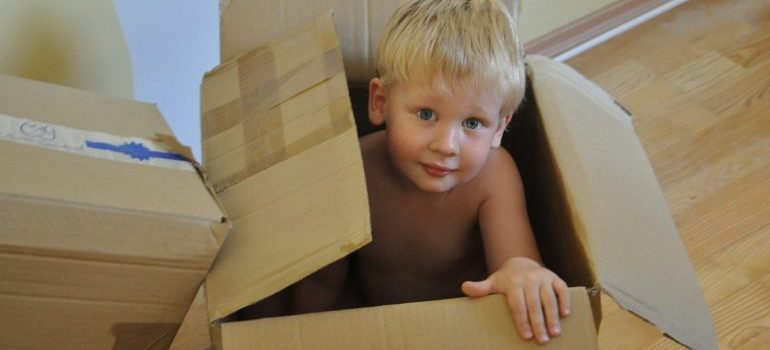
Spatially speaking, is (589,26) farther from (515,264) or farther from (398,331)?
(398,331)

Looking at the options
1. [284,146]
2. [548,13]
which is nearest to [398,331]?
[284,146]

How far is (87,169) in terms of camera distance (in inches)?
24.3

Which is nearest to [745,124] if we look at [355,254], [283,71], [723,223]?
[723,223]

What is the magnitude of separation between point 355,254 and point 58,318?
0.41 metres

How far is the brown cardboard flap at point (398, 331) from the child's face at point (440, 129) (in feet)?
0.71

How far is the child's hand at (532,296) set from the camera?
0.60 m

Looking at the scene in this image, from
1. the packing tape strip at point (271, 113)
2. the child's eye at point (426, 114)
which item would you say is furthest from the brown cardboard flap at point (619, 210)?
the packing tape strip at point (271, 113)

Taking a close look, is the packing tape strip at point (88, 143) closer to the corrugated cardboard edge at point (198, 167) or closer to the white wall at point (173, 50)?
the corrugated cardboard edge at point (198, 167)

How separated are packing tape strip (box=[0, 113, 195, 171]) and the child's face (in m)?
0.24

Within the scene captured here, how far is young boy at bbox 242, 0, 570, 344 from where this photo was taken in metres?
0.77

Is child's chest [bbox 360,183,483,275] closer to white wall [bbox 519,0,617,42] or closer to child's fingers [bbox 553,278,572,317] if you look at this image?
child's fingers [bbox 553,278,572,317]

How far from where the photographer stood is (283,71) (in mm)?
788

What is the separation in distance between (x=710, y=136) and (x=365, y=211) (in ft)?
3.26

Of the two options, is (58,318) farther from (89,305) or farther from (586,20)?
(586,20)
